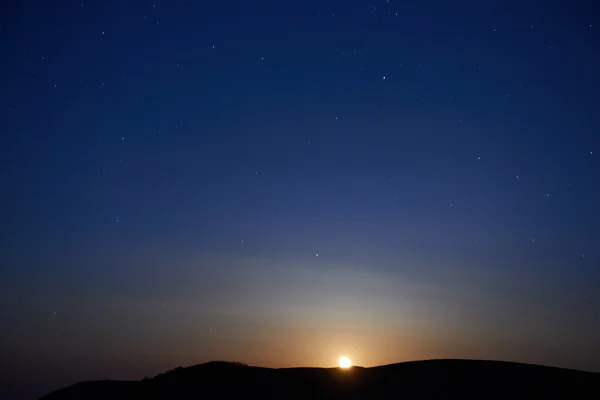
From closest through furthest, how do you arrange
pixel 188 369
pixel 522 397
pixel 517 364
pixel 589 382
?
pixel 522 397
pixel 589 382
pixel 517 364
pixel 188 369

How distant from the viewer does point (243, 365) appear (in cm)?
2467

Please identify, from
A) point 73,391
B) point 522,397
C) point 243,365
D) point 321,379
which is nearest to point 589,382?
point 522,397

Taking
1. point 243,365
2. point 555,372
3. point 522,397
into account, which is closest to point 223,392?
point 243,365

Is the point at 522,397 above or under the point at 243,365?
under

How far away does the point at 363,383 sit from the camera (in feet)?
74.0

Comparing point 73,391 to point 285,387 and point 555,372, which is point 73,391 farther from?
point 555,372

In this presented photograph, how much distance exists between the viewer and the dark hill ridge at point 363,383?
68.9ft

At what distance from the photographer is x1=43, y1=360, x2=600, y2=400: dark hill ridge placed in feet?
68.9

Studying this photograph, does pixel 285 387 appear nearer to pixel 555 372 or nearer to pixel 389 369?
pixel 389 369

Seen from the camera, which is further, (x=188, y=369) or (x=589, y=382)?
(x=188, y=369)

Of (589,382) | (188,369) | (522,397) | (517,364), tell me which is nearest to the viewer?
(522,397)

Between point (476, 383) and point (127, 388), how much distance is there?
12.8m

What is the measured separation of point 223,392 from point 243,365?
212 centimetres

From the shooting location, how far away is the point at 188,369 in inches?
970
